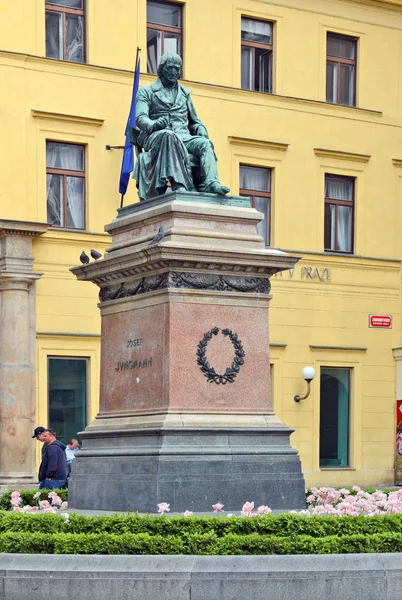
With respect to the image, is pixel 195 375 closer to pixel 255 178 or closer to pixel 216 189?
pixel 216 189

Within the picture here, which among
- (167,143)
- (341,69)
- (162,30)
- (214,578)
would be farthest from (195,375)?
(341,69)

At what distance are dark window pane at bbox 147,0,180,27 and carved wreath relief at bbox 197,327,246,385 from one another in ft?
54.6

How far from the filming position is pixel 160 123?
16.0 m

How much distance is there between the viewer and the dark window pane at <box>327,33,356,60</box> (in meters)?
33.1

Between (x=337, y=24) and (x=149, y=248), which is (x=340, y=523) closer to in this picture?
(x=149, y=248)

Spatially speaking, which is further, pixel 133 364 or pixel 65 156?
pixel 65 156

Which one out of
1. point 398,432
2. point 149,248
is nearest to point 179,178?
point 149,248

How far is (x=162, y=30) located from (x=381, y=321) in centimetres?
810

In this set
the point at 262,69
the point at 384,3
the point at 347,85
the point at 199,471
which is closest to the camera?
the point at 199,471

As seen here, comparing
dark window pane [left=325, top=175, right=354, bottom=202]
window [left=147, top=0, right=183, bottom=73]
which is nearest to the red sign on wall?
dark window pane [left=325, top=175, right=354, bottom=202]

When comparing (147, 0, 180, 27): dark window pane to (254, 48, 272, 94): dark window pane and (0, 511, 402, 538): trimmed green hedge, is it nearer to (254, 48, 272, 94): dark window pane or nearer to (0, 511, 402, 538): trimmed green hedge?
(254, 48, 272, 94): dark window pane

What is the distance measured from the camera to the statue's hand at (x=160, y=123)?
1602cm

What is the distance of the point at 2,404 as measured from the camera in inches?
1097

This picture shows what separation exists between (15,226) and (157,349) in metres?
13.5
